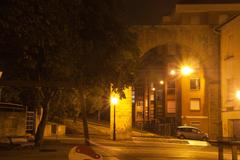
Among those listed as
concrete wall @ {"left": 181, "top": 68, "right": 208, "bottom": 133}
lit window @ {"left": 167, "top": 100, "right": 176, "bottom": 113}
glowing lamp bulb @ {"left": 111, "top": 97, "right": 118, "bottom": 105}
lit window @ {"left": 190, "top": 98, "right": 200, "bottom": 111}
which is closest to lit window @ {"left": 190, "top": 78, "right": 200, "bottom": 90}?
concrete wall @ {"left": 181, "top": 68, "right": 208, "bottom": 133}

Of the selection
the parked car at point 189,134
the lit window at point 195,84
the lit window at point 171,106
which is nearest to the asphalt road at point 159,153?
the parked car at point 189,134

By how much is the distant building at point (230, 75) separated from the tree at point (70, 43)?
12.1 meters

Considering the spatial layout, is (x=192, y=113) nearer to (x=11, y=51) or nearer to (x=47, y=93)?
(x=47, y=93)

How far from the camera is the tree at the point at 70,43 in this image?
13.8m

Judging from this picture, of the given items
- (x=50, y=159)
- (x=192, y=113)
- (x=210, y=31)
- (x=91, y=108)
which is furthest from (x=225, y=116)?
(x=192, y=113)

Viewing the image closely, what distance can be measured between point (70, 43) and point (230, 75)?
850 inches

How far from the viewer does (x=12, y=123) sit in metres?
29.9

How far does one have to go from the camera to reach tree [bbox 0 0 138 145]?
45.3ft

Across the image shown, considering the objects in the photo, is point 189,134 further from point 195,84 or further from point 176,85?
point 176,85

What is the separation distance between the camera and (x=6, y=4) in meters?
13.9

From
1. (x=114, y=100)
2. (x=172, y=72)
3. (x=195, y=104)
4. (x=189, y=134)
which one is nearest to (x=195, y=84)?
(x=195, y=104)

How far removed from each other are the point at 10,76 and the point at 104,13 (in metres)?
7.49

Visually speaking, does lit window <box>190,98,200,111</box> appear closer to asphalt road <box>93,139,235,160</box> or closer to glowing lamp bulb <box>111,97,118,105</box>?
glowing lamp bulb <box>111,97,118,105</box>

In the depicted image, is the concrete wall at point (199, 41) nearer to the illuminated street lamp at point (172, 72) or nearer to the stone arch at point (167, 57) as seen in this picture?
the stone arch at point (167, 57)
